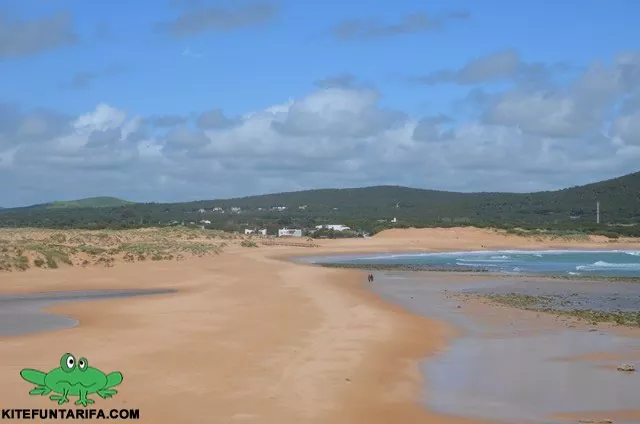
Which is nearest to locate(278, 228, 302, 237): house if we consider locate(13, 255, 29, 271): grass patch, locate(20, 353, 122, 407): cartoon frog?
locate(13, 255, 29, 271): grass patch

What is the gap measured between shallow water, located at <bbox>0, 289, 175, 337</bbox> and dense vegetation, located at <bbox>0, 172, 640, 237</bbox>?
79.3 metres

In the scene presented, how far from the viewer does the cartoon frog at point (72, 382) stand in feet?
28.3

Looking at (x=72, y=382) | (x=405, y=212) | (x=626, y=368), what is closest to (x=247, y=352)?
(x=72, y=382)

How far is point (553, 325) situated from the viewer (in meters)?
18.2

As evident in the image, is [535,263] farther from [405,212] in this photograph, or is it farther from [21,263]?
[405,212]

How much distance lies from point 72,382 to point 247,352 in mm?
4576

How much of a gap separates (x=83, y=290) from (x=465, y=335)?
15.6m

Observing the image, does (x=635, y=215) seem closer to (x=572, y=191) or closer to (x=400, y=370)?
(x=572, y=191)

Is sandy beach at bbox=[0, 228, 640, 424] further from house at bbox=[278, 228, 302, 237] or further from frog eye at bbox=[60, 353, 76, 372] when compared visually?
house at bbox=[278, 228, 302, 237]

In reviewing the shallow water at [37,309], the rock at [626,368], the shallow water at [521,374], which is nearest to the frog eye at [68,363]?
the shallow water at [521,374]

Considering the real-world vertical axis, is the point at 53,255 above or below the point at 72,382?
above

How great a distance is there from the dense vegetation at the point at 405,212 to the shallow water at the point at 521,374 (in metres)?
87.9

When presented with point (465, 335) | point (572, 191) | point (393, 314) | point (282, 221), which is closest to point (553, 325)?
point (465, 335)

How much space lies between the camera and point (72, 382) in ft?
28.7
